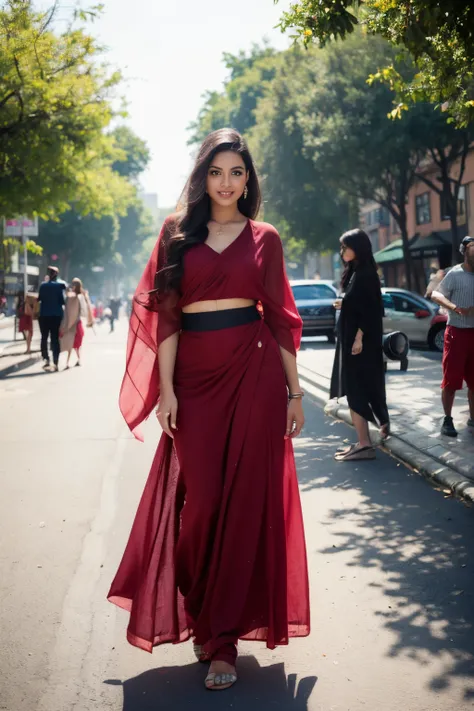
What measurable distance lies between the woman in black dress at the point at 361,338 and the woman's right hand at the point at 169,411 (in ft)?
16.1

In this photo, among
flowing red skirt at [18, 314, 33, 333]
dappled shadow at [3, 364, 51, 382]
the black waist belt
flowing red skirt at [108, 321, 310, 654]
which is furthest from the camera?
flowing red skirt at [18, 314, 33, 333]

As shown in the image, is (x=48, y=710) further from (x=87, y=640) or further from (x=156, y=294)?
(x=156, y=294)

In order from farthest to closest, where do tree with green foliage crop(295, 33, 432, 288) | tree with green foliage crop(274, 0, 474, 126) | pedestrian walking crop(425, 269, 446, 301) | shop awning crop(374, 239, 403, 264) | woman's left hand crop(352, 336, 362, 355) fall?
shop awning crop(374, 239, 403, 264) < tree with green foliage crop(295, 33, 432, 288) < pedestrian walking crop(425, 269, 446, 301) < woman's left hand crop(352, 336, 362, 355) < tree with green foliage crop(274, 0, 474, 126)

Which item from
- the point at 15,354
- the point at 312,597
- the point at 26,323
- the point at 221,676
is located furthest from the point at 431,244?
the point at 221,676

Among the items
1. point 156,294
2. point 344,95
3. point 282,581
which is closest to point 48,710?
point 282,581

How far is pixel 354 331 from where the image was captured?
8.84 metres

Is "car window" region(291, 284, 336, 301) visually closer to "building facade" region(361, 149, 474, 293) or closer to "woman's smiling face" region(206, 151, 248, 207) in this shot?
"building facade" region(361, 149, 474, 293)

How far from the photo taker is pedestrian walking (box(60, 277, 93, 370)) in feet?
67.5

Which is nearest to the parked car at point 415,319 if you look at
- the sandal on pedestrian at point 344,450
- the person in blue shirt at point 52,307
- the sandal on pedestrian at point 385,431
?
the person in blue shirt at point 52,307

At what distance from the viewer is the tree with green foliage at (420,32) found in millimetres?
7215

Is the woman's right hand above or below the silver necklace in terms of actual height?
below

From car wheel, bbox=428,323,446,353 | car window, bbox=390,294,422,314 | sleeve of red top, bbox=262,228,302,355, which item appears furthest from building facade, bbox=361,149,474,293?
sleeve of red top, bbox=262,228,302,355

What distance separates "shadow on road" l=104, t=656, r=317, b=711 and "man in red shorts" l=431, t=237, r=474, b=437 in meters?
5.79

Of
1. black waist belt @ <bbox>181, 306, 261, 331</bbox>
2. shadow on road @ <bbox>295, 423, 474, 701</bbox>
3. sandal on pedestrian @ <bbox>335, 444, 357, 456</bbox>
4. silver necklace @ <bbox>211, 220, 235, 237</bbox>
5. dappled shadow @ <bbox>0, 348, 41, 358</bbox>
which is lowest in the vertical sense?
shadow on road @ <bbox>295, 423, 474, 701</bbox>
